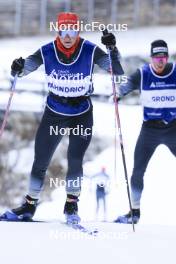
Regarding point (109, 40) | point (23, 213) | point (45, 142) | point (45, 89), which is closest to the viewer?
point (109, 40)

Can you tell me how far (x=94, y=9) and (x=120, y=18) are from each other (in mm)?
690

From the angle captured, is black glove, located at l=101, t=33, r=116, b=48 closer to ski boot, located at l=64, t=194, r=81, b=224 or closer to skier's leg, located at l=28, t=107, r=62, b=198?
skier's leg, located at l=28, t=107, r=62, b=198

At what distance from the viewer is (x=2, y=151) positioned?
38.7 feet

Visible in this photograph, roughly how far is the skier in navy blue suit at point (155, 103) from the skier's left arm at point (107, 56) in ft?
1.18

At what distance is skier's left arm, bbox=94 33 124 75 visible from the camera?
398 cm

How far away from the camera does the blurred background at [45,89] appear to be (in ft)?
31.9

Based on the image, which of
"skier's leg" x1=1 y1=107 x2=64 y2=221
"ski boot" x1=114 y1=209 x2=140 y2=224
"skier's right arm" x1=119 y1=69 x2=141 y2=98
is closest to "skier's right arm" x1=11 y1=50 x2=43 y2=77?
"skier's leg" x1=1 y1=107 x2=64 y2=221

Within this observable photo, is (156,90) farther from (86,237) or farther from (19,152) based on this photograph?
(19,152)

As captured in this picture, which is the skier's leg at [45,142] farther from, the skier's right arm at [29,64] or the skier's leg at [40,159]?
the skier's right arm at [29,64]

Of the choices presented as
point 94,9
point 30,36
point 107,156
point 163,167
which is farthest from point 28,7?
point 163,167

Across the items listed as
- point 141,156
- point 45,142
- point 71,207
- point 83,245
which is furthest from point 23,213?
point 141,156

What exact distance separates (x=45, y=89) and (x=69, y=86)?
623 cm

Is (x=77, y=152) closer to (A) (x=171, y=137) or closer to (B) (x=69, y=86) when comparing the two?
(B) (x=69, y=86)

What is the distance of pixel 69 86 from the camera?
4008mm
